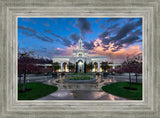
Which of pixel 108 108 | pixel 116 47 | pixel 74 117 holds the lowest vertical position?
pixel 74 117

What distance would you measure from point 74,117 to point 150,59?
2.51 meters

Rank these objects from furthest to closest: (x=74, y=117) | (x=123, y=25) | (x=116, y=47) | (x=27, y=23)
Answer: (x=116, y=47) → (x=123, y=25) → (x=27, y=23) → (x=74, y=117)

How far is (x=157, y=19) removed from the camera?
2211 millimetres

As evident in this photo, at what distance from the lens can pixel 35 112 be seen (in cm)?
217

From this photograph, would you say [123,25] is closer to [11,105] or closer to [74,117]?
[74,117]

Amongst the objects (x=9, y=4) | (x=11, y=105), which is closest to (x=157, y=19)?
(x=9, y=4)

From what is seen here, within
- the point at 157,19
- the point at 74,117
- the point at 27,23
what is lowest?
the point at 74,117

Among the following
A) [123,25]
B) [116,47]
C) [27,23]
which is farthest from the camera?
[116,47]

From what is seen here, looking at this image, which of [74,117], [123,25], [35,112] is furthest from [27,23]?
[123,25]

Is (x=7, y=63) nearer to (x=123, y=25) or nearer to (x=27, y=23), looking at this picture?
(x=27, y=23)

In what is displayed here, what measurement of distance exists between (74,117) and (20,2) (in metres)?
3.33

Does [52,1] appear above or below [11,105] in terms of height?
above

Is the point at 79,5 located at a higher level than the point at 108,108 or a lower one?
higher

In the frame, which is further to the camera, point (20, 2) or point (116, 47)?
point (116, 47)
